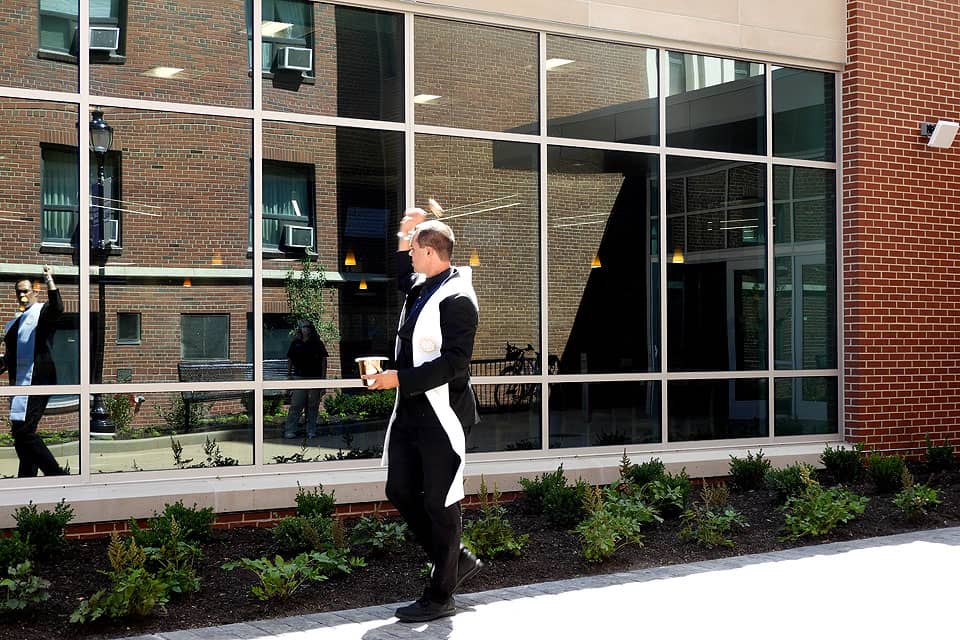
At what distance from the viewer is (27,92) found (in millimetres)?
7969

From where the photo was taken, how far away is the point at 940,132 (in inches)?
458

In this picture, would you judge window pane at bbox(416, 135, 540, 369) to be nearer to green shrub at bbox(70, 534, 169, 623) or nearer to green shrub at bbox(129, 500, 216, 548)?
green shrub at bbox(129, 500, 216, 548)

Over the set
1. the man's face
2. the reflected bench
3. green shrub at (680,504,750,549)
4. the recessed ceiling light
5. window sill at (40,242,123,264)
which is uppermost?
the recessed ceiling light

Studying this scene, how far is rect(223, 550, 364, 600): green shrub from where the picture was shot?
6138 millimetres

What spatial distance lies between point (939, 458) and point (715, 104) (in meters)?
4.11

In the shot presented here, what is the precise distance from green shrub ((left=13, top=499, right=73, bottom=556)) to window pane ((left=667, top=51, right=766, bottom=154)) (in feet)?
21.4

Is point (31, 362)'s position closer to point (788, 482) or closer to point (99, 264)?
point (99, 264)

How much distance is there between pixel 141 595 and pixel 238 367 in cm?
314

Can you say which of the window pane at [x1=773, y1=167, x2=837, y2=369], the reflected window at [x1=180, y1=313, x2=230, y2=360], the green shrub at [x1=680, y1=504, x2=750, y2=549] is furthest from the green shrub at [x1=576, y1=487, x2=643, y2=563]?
the window pane at [x1=773, y1=167, x2=837, y2=369]

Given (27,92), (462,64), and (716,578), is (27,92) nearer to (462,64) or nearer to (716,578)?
(462,64)

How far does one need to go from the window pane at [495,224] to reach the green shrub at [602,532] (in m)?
2.34

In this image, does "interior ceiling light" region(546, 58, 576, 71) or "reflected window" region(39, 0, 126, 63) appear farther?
"interior ceiling light" region(546, 58, 576, 71)

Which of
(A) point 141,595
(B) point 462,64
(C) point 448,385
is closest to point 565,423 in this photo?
(B) point 462,64

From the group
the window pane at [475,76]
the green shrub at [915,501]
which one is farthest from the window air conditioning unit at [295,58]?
the green shrub at [915,501]
